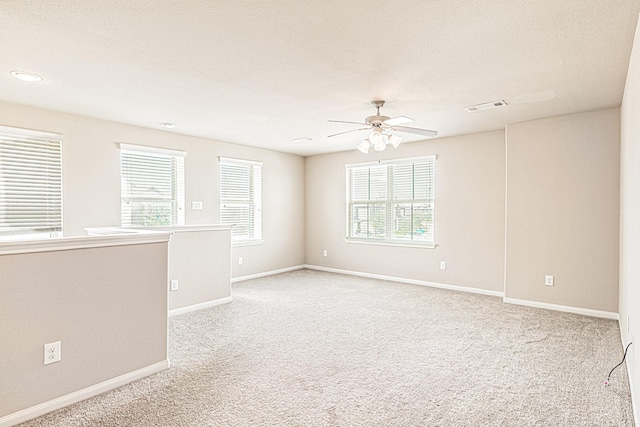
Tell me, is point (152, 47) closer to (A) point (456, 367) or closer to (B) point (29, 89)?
(B) point (29, 89)

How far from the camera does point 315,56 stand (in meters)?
2.76

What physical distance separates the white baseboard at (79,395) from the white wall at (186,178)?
101 inches

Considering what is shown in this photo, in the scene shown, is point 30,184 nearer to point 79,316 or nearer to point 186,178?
point 186,178

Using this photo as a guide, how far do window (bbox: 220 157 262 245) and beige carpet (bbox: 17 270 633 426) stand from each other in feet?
6.85

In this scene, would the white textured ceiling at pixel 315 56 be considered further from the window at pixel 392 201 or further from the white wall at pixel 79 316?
the window at pixel 392 201

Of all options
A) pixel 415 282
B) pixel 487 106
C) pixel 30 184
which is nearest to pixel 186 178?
pixel 30 184

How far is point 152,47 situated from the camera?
260cm

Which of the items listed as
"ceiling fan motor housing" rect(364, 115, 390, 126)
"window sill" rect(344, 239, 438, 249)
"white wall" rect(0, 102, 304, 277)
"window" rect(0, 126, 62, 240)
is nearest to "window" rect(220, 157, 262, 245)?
"white wall" rect(0, 102, 304, 277)

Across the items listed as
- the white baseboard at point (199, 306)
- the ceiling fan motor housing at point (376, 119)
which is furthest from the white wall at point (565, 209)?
the white baseboard at point (199, 306)

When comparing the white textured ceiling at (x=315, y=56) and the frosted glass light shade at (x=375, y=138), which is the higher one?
the white textured ceiling at (x=315, y=56)

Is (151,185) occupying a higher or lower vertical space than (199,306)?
higher

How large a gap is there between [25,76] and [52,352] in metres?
2.40

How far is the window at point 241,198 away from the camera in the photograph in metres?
6.35

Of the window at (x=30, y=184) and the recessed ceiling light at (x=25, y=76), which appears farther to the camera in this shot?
the window at (x=30, y=184)
